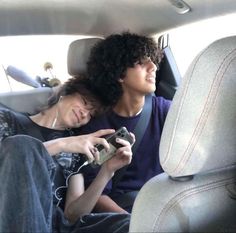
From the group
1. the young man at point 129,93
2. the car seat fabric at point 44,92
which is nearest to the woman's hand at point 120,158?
the young man at point 129,93

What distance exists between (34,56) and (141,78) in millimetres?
601

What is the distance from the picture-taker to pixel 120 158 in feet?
5.04

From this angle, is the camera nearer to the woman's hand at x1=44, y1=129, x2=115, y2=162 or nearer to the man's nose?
the woman's hand at x1=44, y1=129, x2=115, y2=162

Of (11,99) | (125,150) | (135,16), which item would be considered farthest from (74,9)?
(125,150)

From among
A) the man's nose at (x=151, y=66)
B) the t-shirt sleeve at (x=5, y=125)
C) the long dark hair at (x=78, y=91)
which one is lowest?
the t-shirt sleeve at (x=5, y=125)

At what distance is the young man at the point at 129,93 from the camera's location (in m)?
1.75

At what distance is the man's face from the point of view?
1.81m

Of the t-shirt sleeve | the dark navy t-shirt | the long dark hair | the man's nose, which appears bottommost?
the dark navy t-shirt

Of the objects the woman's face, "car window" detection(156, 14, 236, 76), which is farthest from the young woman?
"car window" detection(156, 14, 236, 76)

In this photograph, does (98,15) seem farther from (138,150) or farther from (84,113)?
(138,150)

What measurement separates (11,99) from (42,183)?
988 mm

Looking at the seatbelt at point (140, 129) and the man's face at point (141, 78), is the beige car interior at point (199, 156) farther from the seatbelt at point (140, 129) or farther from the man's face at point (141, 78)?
the man's face at point (141, 78)

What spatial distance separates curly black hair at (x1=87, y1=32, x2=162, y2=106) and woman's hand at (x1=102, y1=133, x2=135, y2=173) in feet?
1.13

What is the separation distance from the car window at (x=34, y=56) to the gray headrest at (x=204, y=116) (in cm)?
117
